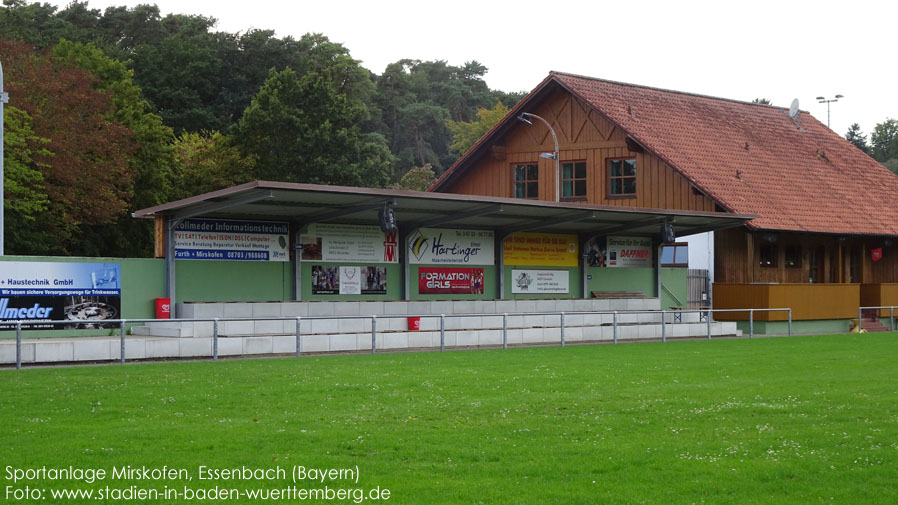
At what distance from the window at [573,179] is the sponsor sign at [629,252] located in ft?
27.0

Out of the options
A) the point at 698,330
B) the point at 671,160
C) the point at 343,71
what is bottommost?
the point at 698,330

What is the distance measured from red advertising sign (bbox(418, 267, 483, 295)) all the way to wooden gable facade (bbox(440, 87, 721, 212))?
1190 centimetres

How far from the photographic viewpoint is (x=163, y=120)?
6988 cm

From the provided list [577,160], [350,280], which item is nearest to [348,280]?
[350,280]

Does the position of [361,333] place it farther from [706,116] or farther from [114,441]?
[706,116]

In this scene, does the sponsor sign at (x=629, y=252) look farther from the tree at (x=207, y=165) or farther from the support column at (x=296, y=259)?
the tree at (x=207, y=165)

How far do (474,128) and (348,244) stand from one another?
63.8m

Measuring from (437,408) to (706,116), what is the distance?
3666 centimetres

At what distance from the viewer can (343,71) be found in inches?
3206

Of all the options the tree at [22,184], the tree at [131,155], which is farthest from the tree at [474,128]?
the tree at [22,184]

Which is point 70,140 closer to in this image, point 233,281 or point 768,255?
point 233,281

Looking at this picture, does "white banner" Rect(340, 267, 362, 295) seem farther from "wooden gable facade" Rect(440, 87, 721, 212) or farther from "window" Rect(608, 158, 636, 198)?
"window" Rect(608, 158, 636, 198)

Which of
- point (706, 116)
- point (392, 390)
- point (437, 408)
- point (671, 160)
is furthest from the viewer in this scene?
point (706, 116)

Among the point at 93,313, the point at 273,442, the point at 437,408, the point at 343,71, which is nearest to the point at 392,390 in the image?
the point at 437,408
